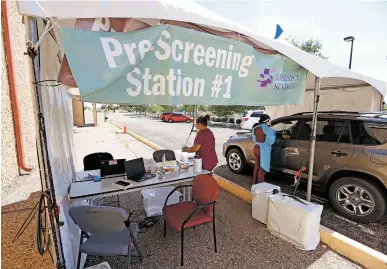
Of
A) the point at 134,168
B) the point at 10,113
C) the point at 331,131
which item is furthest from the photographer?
the point at 10,113

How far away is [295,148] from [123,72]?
385 cm

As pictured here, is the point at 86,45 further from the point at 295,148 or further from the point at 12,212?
the point at 295,148

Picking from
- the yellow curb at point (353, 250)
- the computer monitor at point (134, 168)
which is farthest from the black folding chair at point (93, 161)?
the yellow curb at point (353, 250)

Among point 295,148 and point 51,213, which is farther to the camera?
point 295,148

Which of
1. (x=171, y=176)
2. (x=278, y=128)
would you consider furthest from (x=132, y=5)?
(x=278, y=128)

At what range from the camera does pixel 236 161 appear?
582cm

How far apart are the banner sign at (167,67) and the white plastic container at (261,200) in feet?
4.68

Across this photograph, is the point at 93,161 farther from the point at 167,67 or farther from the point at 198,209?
the point at 167,67

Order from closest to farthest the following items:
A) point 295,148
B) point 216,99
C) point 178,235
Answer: point 216,99, point 178,235, point 295,148

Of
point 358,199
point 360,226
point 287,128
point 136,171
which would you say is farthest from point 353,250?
point 136,171

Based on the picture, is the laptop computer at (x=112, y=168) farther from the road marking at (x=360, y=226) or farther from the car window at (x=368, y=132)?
the car window at (x=368, y=132)

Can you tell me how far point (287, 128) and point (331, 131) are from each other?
105cm

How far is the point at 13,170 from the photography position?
509 cm

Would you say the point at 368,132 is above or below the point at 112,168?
above
